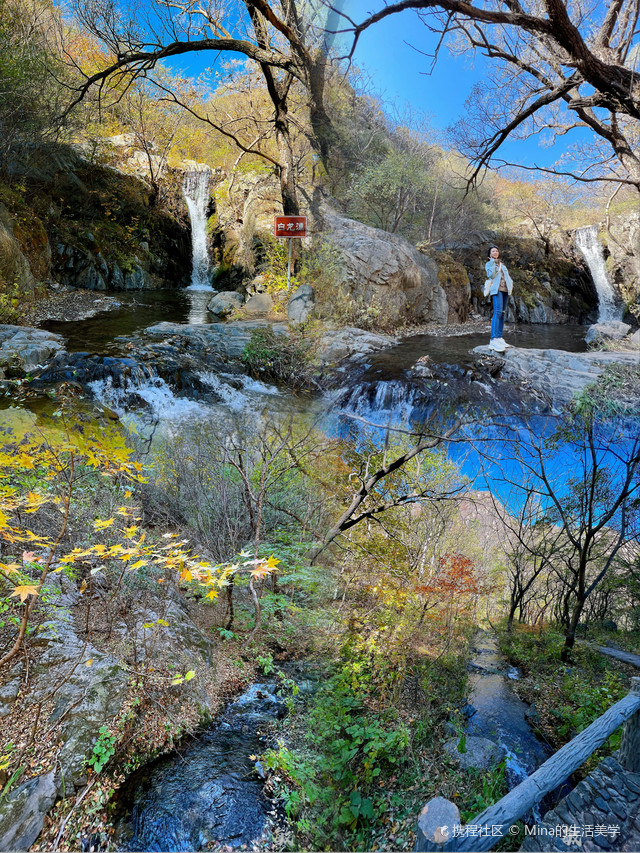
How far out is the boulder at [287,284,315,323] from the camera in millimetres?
3899

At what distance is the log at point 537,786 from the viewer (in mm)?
1583

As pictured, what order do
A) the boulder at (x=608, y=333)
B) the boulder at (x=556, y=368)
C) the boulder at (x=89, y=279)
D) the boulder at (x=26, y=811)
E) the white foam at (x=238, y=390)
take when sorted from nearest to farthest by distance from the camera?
the boulder at (x=26, y=811) → the white foam at (x=238, y=390) → the boulder at (x=556, y=368) → the boulder at (x=608, y=333) → the boulder at (x=89, y=279)

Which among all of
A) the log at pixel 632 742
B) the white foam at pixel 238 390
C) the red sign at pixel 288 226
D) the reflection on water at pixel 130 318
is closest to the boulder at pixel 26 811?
the white foam at pixel 238 390

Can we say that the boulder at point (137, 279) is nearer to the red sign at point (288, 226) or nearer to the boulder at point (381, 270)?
the boulder at point (381, 270)

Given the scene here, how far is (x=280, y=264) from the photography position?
15.3 ft

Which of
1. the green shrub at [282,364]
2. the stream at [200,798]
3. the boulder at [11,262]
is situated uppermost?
the boulder at [11,262]

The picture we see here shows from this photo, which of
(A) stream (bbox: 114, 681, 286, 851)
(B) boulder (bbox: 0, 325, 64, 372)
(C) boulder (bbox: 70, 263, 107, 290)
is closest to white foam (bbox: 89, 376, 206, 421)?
(B) boulder (bbox: 0, 325, 64, 372)

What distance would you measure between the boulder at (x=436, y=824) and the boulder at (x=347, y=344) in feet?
9.17

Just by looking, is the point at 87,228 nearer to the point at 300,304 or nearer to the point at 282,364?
the point at 300,304

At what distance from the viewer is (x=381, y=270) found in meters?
4.77

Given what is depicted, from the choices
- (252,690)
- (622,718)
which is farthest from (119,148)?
(622,718)

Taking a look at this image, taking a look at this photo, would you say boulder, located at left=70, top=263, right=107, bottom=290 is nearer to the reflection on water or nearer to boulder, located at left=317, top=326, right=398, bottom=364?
the reflection on water

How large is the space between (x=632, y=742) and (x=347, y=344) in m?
3.42

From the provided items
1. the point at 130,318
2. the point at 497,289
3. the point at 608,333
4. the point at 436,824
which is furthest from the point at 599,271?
the point at 436,824
